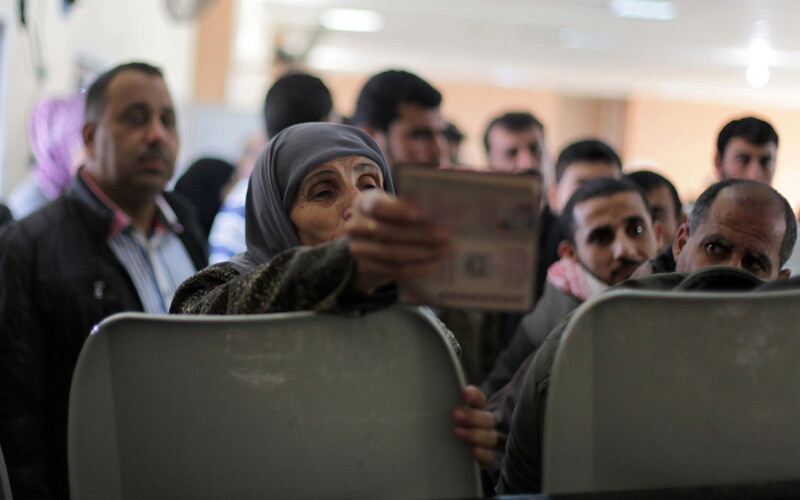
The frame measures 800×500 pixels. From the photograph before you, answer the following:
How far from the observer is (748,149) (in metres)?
1.47

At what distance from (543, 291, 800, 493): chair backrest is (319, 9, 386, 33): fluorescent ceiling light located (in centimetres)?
840

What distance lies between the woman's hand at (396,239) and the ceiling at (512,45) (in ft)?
5.72

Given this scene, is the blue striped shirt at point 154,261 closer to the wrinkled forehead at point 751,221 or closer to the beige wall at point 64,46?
the wrinkled forehead at point 751,221

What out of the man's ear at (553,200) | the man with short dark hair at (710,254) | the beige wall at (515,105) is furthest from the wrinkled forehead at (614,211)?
the beige wall at (515,105)

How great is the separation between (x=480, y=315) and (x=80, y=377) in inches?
55.7

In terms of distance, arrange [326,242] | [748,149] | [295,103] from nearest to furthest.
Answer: [326,242] → [748,149] → [295,103]

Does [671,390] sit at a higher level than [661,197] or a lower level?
lower

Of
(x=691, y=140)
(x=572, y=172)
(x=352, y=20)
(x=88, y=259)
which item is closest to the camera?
(x=88, y=259)

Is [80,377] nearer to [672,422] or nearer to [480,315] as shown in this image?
[672,422]

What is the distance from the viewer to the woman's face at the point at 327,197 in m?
1.17

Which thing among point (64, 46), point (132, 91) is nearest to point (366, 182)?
point (132, 91)

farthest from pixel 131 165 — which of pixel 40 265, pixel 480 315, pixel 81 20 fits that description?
pixel 81 20

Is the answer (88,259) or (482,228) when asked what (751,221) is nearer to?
(482,228)

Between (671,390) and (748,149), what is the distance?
0.86 meters
